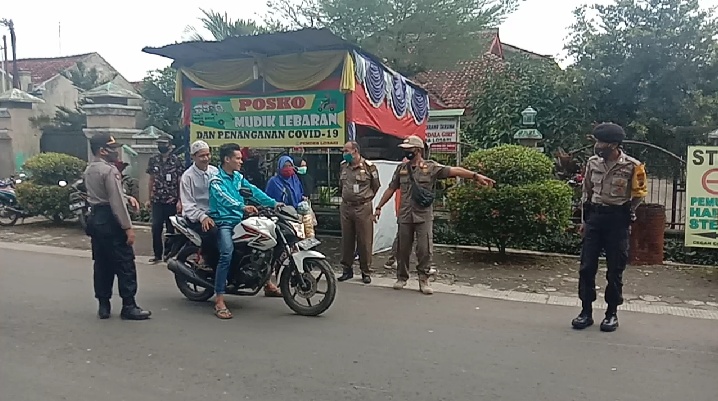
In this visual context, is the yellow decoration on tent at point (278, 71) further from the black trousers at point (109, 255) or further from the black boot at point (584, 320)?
the black boot at point (584, 320)

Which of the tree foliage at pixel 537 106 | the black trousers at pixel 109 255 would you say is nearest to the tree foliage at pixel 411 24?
the tree foliage at pixel 537 106

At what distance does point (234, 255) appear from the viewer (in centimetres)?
621

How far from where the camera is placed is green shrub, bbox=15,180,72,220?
1227 centimetres

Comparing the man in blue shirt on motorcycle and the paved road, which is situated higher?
the man in blue shirt on motorcycle

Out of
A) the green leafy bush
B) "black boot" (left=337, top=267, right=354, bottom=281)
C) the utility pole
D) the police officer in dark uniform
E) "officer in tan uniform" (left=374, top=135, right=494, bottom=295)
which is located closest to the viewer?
the police officer in dark uniform

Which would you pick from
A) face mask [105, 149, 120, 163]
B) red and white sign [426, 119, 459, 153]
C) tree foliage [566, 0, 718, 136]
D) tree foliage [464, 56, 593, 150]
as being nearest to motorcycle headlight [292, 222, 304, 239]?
face mask [105, 149, 120, 163]

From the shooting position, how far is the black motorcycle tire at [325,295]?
5980 millimetres

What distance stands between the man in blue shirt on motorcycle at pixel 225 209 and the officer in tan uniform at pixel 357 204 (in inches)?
70.0

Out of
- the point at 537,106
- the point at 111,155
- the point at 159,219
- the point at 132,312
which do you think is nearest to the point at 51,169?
the point at 159,219

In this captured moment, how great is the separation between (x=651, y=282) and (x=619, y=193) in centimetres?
266

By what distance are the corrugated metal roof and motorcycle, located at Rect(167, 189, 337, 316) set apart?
303 cm

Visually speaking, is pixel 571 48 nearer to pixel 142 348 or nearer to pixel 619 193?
pixel 619 193

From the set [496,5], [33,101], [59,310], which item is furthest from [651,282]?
[33,101]

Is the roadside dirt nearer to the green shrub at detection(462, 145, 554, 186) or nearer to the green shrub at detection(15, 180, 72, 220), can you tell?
the green shrub at detection(462, 145, 554, 186)
